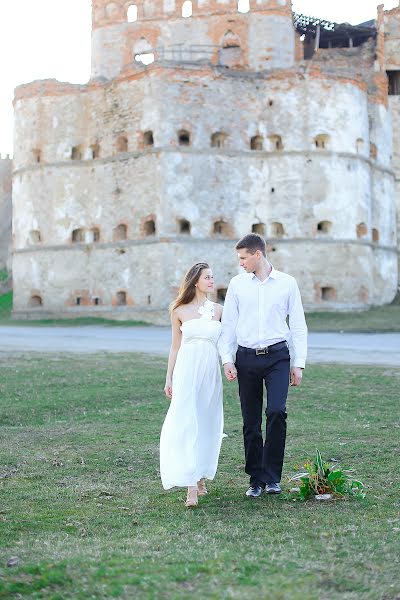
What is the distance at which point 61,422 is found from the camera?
9859 millimetres

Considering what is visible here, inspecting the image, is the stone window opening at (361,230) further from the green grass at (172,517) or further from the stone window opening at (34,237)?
the green grass at (172,517)

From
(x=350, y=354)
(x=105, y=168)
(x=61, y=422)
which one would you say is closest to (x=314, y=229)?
(x=105, y=168)

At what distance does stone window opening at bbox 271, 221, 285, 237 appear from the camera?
33.0m

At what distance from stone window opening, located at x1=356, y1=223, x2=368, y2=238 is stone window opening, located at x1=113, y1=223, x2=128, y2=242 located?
8.80 metres

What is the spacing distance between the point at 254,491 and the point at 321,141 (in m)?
28.7

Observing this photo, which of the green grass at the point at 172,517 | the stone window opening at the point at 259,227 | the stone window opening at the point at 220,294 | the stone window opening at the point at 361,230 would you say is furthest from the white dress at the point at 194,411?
the stone window opening at the point at 361,230

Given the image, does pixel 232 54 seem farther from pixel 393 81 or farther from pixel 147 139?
pixel 393 81

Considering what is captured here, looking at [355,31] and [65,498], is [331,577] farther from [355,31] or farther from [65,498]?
[355,31]

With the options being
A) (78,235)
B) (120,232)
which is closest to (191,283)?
(120,232)

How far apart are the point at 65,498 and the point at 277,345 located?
1.80 meters

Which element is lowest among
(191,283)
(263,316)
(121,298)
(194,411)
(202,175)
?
(121,298)

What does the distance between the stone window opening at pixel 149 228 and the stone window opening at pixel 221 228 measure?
7.38ft

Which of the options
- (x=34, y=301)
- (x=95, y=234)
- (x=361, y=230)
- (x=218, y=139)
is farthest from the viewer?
(x=34, y=301)

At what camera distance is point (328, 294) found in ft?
107
